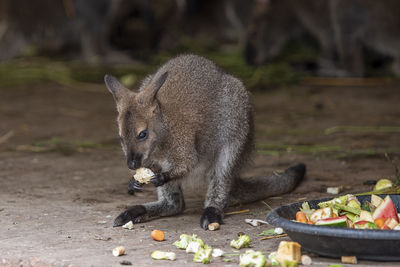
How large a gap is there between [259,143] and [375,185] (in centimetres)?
171

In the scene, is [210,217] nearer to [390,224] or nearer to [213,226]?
[213,226]

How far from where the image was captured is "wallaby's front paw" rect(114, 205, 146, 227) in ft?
13.0

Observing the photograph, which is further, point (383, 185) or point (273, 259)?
point (383, 185)

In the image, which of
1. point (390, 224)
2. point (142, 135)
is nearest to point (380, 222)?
point (390, 224)

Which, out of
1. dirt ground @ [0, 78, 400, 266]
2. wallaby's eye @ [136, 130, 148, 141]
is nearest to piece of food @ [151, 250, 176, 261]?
dirt ground @ [0, 78, 400, 266]

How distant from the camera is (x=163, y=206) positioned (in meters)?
4.31

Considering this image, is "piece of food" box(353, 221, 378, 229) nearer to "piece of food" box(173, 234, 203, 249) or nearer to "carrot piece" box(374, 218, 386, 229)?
"carrot piece" box(374, 218, 386, 229)

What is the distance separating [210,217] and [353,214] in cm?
81

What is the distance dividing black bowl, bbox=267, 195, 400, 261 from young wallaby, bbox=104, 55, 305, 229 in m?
0.83

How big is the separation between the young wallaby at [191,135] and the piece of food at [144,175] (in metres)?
0.03

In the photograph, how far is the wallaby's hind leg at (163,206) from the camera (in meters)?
4.12

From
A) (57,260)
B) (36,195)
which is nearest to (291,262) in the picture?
(57,260)

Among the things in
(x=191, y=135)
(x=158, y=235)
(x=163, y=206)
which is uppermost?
(x=191, y=135)

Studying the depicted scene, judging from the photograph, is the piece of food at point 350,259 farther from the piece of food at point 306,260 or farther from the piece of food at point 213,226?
the piece of food at point 213,226
